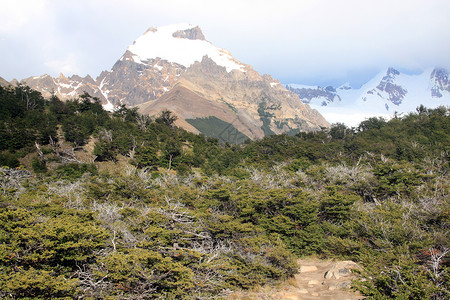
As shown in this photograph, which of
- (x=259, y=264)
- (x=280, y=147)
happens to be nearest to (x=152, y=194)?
(x=259, y=264)

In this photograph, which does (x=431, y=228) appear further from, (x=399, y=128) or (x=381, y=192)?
(x=399, y=128)

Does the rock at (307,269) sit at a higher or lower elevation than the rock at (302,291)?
lower

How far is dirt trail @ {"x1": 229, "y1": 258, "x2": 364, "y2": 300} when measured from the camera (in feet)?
42.5

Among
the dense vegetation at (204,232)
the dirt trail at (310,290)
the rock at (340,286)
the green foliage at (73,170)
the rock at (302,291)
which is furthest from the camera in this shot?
the green foliage at (73,170)

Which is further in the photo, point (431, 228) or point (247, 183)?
point (247, 183)

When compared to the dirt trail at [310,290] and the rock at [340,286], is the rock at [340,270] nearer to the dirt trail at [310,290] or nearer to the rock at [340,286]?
the dirt trail at [310,290]

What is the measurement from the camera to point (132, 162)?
5169 centimetres

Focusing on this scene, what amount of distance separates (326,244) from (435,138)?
5714 centimetres

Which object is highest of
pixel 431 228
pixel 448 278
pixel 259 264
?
pixel 448 278

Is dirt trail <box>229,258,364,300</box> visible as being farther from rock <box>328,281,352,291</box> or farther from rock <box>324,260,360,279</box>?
rock <box>324,260,360,279</box>

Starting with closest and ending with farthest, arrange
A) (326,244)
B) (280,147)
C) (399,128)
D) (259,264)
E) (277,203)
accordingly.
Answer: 1. (259,264)
2. (326,244)
3. (277,203)
4. (280,147)
5. (399,128)

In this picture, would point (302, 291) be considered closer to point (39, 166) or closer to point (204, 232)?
point (204, 232)

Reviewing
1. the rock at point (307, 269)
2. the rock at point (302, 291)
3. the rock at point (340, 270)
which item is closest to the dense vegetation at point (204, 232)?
the rock at point (340, 270)

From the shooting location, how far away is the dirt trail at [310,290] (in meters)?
12.9
